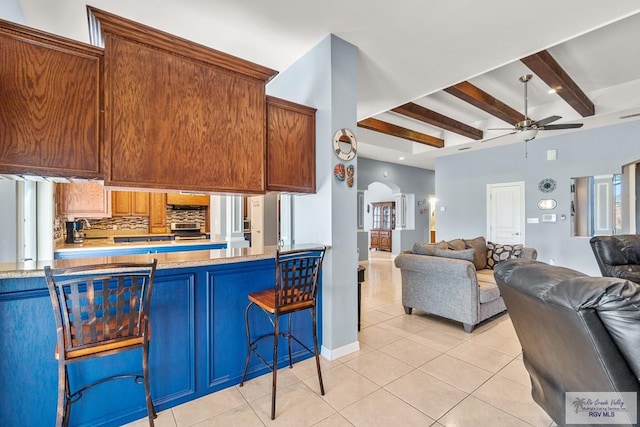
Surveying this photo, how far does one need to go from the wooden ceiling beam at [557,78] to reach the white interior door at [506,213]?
216 centimetres

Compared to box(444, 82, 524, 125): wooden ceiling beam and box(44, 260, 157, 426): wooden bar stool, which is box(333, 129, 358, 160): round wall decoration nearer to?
box(44, 260, 157, 426): wooden bar stool

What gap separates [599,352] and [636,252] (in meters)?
3.41

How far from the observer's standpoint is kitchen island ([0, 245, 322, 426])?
5.07ft

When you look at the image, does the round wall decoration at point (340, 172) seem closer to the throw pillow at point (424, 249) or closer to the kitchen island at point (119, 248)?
the throw pillow at point (424, 249)

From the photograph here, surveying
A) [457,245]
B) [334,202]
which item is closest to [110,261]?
[334,202]

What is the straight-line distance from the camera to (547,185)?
5906mm

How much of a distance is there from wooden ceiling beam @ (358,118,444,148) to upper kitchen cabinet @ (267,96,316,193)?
264cm

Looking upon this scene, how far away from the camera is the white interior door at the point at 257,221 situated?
4.93 m

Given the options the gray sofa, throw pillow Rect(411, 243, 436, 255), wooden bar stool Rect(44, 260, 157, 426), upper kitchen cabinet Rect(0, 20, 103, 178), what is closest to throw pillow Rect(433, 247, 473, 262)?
the gray sofa

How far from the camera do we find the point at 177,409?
192cm

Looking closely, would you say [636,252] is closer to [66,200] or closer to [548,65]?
[548,65]

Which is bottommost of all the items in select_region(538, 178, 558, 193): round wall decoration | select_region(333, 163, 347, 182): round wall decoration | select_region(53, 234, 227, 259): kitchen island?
select_region(53, 234, 227, 259): kitchen island

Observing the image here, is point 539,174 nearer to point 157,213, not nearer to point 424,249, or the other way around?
point 424,249

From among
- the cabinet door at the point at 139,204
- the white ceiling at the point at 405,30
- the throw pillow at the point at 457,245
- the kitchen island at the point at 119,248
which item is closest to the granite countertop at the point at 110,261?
the kitchen island at the point at 119,248
